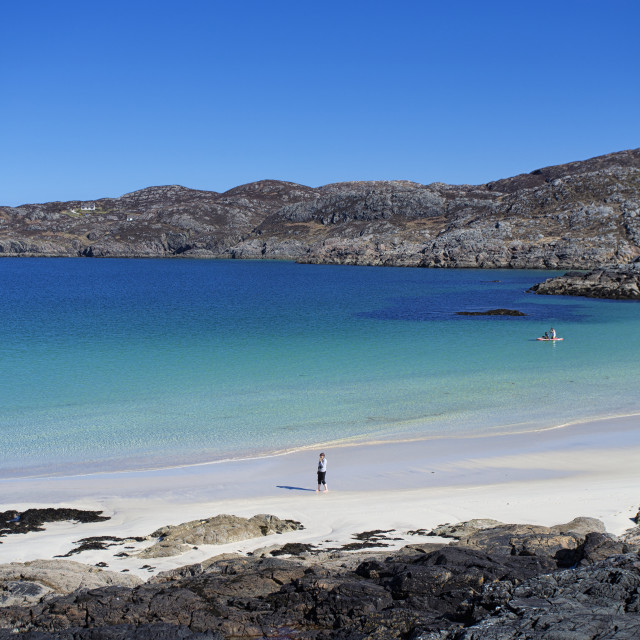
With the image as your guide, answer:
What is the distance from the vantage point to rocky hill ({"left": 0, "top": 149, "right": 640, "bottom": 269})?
10531cm

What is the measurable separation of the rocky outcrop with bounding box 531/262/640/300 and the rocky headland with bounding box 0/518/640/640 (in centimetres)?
5615

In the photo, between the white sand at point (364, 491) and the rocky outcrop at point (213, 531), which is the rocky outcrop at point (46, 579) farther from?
the rocky outcrop at point (213, 531)

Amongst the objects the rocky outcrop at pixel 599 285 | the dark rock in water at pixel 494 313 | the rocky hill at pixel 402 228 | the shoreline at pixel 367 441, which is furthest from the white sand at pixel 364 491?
the rocky hill at pixel 402 228

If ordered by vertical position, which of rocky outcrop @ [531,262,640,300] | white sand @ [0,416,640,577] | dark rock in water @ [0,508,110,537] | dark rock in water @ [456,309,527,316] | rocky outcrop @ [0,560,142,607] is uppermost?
rocky outcrop @ [531,262,640,300]

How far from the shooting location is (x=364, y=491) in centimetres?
1230

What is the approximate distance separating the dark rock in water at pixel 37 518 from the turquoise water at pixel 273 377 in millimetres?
3057

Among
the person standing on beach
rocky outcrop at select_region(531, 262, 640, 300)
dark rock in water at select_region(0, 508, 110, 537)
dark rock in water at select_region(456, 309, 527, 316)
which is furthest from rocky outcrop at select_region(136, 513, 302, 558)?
rocky outcrop at select_region(531, 262, 640, 300)

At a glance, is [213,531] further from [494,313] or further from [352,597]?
[494,313]

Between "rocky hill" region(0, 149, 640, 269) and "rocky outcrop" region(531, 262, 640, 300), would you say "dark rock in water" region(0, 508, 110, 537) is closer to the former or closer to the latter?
"rocky outcrop" region(531, 262, 640, 300)

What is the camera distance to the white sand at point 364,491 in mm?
9641

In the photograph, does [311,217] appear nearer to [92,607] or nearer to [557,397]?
[557,397]

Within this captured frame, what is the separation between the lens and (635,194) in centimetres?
11475

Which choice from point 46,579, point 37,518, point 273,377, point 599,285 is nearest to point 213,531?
point 46,579

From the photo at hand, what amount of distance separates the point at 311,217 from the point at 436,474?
154m
